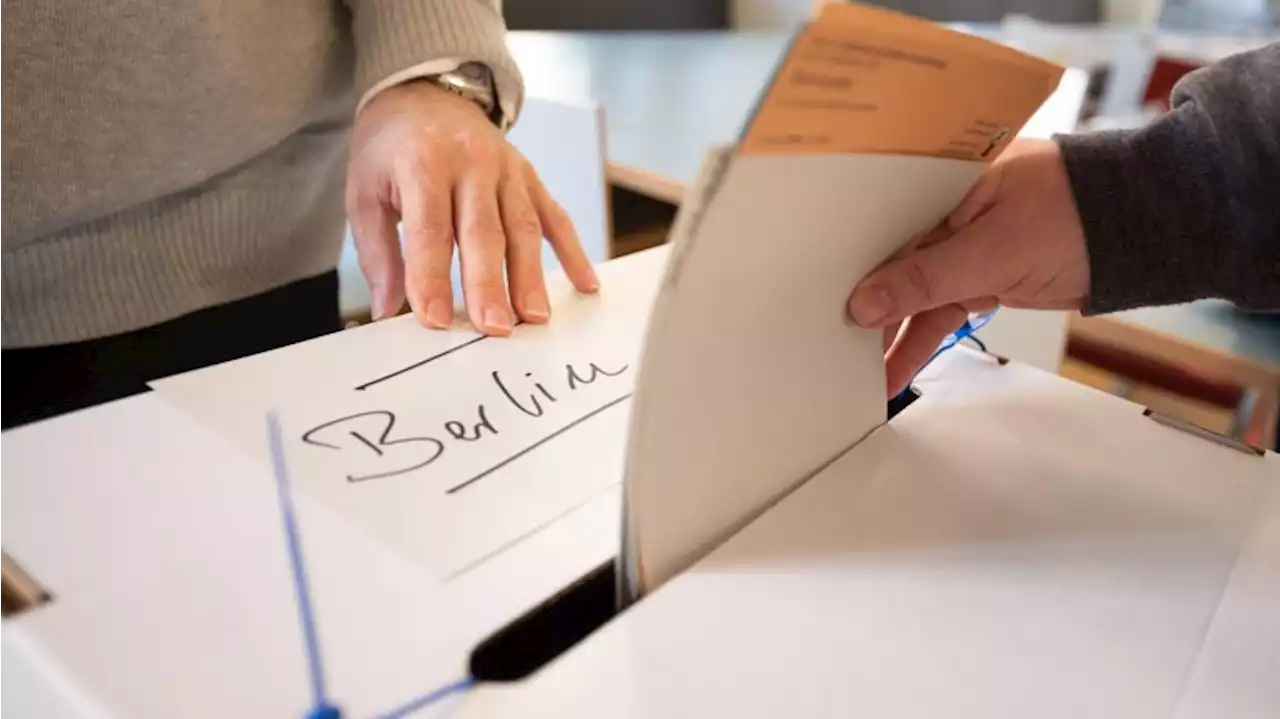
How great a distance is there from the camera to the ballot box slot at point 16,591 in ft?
0.92

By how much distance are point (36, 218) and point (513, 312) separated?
0.82 feet

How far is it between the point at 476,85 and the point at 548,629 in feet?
1.36

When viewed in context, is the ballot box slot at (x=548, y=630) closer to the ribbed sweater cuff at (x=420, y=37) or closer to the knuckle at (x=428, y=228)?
the knuckle at (x=428, y=228)

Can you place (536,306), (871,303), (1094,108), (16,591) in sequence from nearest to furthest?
1. (16,591)
2. (871,303)
3. (536,306)
4. (1094,108)

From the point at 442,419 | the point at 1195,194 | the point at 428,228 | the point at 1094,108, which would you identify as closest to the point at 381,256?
the point at 428,228

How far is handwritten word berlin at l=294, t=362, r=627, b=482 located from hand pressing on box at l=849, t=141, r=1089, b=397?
0.47 ft

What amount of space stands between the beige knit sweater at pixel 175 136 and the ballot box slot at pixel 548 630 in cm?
37

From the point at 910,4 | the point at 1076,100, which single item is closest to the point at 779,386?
the point at 1076,100

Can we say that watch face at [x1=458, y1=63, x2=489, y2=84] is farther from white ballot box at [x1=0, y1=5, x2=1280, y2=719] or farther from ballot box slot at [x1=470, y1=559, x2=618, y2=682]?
ballot box slot at [x1=470, y1=559, x2=618, y2=682]

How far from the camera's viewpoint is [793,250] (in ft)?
1.05

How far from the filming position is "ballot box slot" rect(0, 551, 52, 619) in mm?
281

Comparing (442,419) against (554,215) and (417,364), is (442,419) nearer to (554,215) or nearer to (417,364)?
(417,364)

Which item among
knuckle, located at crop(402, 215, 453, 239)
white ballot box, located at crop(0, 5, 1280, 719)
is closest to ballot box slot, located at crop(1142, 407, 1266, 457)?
white ballot box, located at crop(0, 5, 1280, 719)

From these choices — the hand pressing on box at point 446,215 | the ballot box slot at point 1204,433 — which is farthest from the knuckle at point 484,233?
the ballot box slot at point 1204,433
